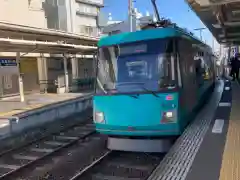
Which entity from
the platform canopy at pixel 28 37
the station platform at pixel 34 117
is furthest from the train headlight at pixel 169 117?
the platform canopy at pixel 28 37

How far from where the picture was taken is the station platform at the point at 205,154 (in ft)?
15.2

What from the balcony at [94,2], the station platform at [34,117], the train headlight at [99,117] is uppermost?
the balcony at [94,2]

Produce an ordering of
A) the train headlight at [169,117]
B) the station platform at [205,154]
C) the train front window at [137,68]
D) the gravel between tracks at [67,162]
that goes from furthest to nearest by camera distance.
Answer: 1. the gravel between tracks at [67,162]
2. the train front window at [137,68]
3. the train headlight at [169,117]
4. the station platform at [205,154]

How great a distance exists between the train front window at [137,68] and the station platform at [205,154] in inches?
56.0

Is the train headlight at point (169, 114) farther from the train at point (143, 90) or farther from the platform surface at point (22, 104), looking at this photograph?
the platform surface at point (22, 104)

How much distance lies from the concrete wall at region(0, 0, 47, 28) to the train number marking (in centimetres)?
1722

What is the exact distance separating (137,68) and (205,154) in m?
2.48

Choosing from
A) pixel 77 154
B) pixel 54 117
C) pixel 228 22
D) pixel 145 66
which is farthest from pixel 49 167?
pixel 228 22

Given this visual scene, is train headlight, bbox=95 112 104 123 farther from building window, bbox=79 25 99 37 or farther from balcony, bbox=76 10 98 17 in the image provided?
balcony, bbox=76 10 98 17

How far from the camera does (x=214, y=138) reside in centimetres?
646

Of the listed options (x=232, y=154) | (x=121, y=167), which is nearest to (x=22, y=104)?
(x=121, y=167)

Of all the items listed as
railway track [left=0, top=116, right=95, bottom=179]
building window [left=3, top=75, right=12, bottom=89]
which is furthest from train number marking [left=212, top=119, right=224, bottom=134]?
building window [left=3, top=75, right=12, bottom=89]

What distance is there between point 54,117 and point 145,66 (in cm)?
733

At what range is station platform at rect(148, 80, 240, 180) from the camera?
15.2 ft
